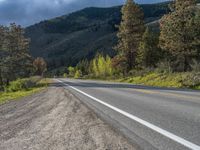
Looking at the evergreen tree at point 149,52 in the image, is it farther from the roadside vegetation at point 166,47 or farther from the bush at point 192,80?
the bush at point 192,80

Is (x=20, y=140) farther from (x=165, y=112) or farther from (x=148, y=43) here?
(x=148, y=43)

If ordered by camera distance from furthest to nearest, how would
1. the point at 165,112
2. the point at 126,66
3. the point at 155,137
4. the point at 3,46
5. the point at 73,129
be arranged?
the point at 3,46 → the point at 126,66 → the point at 165,112 → the point at 73,129 → the point at 155,137

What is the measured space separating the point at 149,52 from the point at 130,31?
9884mm

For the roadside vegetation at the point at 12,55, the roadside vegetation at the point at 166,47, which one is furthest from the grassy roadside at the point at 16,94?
the roadside vegetation at the point at 12,55

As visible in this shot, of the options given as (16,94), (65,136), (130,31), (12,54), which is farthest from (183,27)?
(12,54)

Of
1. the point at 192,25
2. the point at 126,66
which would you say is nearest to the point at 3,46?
the point at 126,66

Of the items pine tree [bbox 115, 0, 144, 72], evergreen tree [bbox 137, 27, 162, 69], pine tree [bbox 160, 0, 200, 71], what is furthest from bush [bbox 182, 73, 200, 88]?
evergreen tree [bbox 137, 27, 162, 69]

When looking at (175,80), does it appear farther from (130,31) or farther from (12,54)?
(12,54)

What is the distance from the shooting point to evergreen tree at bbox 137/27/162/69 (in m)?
64.2

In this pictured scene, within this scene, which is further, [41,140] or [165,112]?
[165,112]

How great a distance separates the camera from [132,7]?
56.3 metres

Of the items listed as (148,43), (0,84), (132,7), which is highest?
(132,7)

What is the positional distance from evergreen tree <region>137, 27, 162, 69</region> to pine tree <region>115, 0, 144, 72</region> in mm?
3292

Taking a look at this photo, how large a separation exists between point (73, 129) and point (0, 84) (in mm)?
59289
